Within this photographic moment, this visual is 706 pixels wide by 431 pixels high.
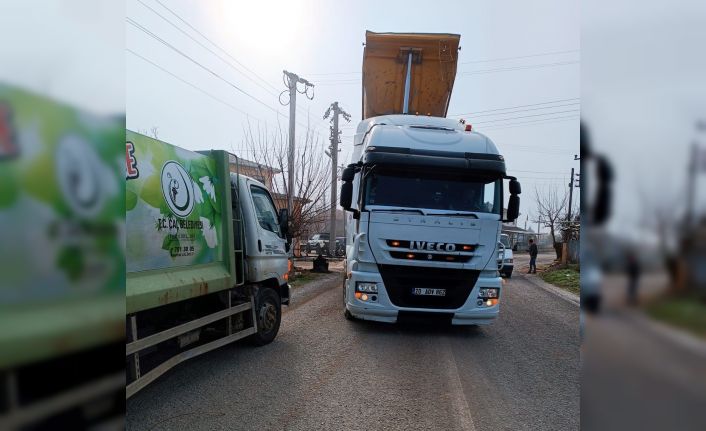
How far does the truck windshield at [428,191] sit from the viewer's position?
6.40m

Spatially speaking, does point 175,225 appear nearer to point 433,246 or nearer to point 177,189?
point 177,189

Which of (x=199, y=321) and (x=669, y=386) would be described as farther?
(x=199, y=321)

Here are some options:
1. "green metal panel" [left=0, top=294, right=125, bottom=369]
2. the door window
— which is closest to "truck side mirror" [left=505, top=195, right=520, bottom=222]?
the door window

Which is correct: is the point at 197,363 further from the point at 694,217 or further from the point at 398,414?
the point at 694,217

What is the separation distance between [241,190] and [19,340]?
195 inches

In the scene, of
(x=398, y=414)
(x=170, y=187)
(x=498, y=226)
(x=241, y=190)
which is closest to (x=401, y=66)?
(x=498, y=226)

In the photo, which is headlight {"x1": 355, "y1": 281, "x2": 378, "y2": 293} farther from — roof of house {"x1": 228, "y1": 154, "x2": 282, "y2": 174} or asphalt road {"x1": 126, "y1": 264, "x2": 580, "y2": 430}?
roof of house {"x1": 228, "y1": 154, "x2": 282, "y2": 174}

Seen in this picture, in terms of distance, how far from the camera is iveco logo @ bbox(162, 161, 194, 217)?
13.0ft

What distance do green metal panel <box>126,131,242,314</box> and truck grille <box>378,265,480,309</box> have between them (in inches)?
90.4

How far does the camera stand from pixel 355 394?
13.7 feet

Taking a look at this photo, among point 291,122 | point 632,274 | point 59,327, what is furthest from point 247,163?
point 632,274

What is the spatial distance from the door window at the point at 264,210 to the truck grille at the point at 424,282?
167cm

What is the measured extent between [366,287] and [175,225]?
9.92ft

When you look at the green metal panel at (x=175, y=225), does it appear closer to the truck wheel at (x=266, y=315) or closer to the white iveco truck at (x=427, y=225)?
the truck wheel at (x=266, y=315)
